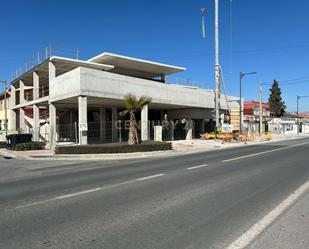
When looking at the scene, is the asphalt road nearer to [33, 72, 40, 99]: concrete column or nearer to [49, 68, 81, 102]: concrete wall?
[49, 68, 81, 102]: concrete wall

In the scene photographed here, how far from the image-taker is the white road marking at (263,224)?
14.8ft

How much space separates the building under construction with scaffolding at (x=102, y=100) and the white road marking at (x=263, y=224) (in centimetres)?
1861

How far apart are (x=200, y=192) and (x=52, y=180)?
513 centimetres

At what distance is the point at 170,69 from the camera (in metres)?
38.2

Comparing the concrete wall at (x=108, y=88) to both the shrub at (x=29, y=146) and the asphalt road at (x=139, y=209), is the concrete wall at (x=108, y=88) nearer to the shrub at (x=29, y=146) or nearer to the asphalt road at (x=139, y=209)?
the shrub at (x=29, y=146)

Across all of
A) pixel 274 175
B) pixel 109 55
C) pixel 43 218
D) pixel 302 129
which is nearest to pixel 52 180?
pixel 43 218

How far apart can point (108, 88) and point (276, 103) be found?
66137 millimetres

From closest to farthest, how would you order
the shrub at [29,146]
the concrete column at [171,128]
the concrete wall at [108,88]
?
the shrub at [29,146] < the concrete wall at [108,88] < the concrete column at [171,128]

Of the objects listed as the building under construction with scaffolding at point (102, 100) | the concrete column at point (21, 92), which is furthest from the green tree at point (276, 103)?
the concrete column at point (21, 92)

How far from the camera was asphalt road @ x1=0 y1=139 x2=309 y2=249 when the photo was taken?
15.3 ft

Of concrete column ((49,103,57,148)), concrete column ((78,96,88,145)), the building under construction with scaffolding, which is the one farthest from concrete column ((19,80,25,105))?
concrete column ((78,96,88,145))

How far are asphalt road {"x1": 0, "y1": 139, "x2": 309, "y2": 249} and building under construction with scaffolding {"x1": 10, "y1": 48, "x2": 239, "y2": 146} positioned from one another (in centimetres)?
1530

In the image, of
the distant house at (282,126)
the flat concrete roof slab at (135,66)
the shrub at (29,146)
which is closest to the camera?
the shrub at (29,146)

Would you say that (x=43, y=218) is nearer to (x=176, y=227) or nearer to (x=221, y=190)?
(x=176, y=227)
